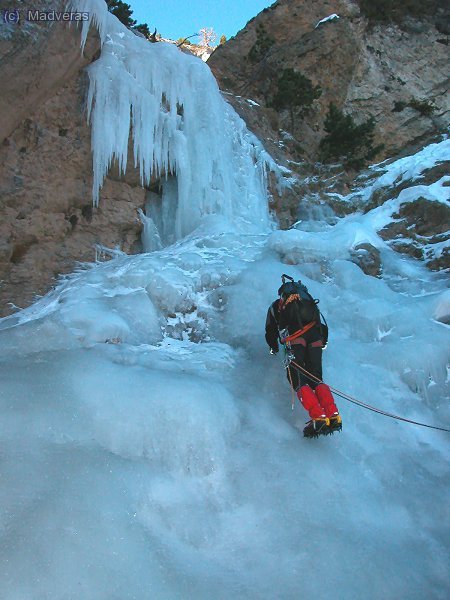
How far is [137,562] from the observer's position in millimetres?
2672

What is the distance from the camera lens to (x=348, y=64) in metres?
15.9

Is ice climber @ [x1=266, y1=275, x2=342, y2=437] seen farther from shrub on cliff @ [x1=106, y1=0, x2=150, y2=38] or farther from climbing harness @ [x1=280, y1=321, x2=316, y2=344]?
shrub on cliff @ [x1=106, y1=0, x2=150, y2=38]

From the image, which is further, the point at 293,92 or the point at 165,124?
the point at 293,92

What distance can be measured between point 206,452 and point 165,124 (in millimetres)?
5855

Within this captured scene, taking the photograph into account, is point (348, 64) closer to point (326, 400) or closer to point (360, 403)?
point (360, 403)

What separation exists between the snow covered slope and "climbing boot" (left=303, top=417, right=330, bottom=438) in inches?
5.3

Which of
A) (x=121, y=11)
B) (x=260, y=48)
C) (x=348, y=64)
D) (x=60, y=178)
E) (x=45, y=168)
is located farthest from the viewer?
(x=260, y=48)

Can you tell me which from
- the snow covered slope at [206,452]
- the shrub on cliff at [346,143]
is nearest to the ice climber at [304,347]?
the snow covered slope at [206,452]

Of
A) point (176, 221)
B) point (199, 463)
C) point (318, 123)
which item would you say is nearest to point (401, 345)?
point (199, 463)

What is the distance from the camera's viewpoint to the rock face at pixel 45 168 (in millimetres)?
6340

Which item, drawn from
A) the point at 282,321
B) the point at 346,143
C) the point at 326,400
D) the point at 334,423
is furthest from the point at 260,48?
the point at 334,423

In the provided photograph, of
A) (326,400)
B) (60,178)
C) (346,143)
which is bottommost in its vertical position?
(326,400)

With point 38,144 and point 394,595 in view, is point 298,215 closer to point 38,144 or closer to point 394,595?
point 38,144

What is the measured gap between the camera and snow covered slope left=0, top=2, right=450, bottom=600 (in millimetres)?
2742
